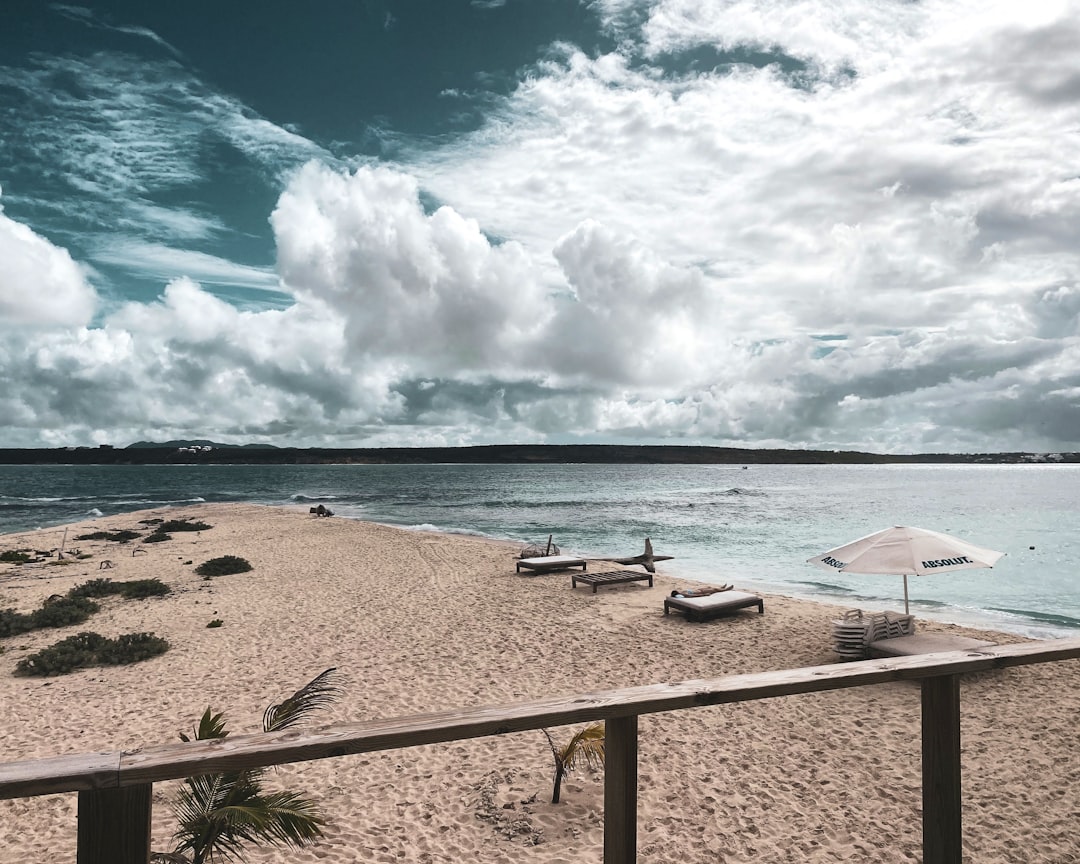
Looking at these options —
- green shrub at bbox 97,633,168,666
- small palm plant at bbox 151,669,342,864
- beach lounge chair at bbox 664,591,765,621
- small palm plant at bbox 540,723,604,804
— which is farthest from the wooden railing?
beach lounge chair at bbox 664,591,765,621

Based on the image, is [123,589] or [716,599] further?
[123,589]

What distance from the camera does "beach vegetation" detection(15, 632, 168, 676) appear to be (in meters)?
10.5

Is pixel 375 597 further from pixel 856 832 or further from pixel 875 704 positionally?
pixel 856 832

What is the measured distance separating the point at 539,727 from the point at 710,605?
12.6 m

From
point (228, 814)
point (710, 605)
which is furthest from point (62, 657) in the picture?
point (710, 605)

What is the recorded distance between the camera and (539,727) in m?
1.94

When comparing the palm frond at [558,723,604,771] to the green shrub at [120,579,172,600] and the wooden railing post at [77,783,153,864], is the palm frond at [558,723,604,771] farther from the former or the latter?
the green shrub at [120,579,172,600]

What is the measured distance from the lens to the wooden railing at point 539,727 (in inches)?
66.9

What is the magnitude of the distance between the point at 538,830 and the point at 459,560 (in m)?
17.6

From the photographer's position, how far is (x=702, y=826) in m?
5.80

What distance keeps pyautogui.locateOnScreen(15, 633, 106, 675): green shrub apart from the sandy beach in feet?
1.26

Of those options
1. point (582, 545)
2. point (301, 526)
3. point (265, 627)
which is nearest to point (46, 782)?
point (265, 627)

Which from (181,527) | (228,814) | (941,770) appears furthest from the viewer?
(181,527)

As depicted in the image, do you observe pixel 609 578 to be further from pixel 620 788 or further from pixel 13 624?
pixel 620 788
